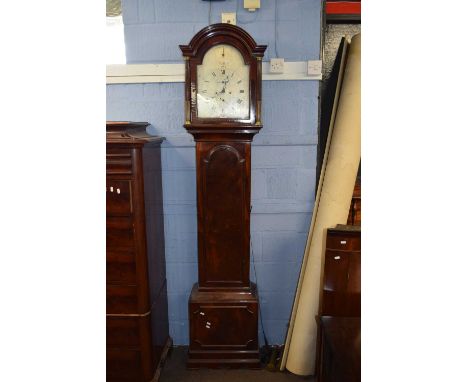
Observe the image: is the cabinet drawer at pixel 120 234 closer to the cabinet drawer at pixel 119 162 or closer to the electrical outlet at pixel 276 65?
the cabinet drawer at pixel 119 162

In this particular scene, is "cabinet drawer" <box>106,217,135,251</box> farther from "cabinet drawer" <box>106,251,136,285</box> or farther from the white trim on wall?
the white trim on wall

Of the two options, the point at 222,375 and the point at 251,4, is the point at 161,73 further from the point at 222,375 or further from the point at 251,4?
the point at 222,375

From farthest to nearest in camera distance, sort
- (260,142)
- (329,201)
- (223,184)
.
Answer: (260,142), (329,201), (223,184)

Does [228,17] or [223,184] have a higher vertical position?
[228,17]

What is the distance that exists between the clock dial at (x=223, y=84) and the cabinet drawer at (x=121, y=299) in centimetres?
109

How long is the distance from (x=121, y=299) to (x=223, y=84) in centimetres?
138

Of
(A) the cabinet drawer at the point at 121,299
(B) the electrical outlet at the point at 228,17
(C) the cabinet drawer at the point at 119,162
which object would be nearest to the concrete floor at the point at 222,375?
(A) the cabinet drawer at the point at 121,299

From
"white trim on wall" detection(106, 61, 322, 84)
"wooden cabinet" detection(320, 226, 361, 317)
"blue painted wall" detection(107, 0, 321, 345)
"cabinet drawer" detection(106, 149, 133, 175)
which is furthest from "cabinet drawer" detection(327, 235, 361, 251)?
"cabinet drawer" detection(106, 149, 133, 175)

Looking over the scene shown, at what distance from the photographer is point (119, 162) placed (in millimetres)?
1950

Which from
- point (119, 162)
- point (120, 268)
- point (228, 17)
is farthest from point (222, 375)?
point (228, 17)

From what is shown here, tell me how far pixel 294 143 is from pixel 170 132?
0.85 m
